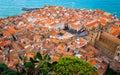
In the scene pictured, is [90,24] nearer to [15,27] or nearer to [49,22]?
[49,22]

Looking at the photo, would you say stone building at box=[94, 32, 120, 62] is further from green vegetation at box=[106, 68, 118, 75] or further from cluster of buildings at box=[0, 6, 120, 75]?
green vegetation at box=[106, 68, 118, 75]

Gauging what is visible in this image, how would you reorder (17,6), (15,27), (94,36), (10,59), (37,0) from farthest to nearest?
(37,0) < (17,6) < (15,27) < (94,36) < (10,59)

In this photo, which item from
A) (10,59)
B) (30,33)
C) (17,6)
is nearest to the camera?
(10,59)

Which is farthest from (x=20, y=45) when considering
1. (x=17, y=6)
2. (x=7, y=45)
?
(x=17, y=6)

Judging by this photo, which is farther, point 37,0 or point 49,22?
point 37,0

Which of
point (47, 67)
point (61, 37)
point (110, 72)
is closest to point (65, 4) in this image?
point (61, 37)

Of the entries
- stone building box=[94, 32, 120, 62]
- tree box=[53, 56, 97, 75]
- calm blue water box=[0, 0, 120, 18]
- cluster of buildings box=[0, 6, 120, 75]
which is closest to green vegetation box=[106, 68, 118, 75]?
cluster of buildings box=[0, 6, 120, 75]

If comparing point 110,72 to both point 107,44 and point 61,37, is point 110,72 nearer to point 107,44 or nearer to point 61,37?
point 107,44
